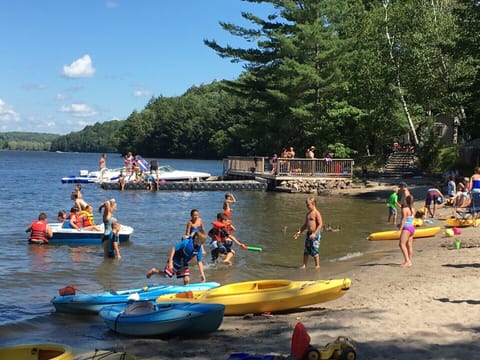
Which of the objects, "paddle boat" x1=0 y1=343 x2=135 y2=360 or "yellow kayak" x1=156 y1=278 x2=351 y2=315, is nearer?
"paddle boat" x1=0 y1=343 x2=135 y2=360

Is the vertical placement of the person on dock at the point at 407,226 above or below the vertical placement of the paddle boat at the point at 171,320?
above

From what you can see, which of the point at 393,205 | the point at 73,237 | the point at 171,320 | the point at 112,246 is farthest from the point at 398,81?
the point at 171,320

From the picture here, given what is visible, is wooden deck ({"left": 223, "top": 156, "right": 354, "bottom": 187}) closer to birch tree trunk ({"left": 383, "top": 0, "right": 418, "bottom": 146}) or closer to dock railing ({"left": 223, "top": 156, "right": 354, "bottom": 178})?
dock railing ({"left": 223, "top": 156, "right": 354, "bottom": 178})

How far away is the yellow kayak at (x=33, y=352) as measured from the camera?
6254 millimetres

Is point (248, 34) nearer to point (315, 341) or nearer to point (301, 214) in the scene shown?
point (301, 214)

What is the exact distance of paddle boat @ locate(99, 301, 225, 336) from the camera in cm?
766

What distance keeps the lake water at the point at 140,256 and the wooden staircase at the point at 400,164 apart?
981 centimetres

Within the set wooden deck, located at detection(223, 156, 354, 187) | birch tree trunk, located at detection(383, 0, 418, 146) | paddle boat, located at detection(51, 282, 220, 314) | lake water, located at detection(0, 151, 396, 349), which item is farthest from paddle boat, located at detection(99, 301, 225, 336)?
birch tree trunk, located at detection(383, 0, 418, 146)

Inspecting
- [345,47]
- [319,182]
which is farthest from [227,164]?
[345,47]

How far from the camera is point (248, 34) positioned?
142 feet

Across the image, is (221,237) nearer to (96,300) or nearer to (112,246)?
(112,246)

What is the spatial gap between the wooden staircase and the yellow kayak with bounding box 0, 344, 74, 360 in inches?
1308

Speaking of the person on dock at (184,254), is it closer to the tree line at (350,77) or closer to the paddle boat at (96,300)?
the paddle boat at (96,300)

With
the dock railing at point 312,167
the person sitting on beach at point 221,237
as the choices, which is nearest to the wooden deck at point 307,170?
the dock railing at point 312,167
